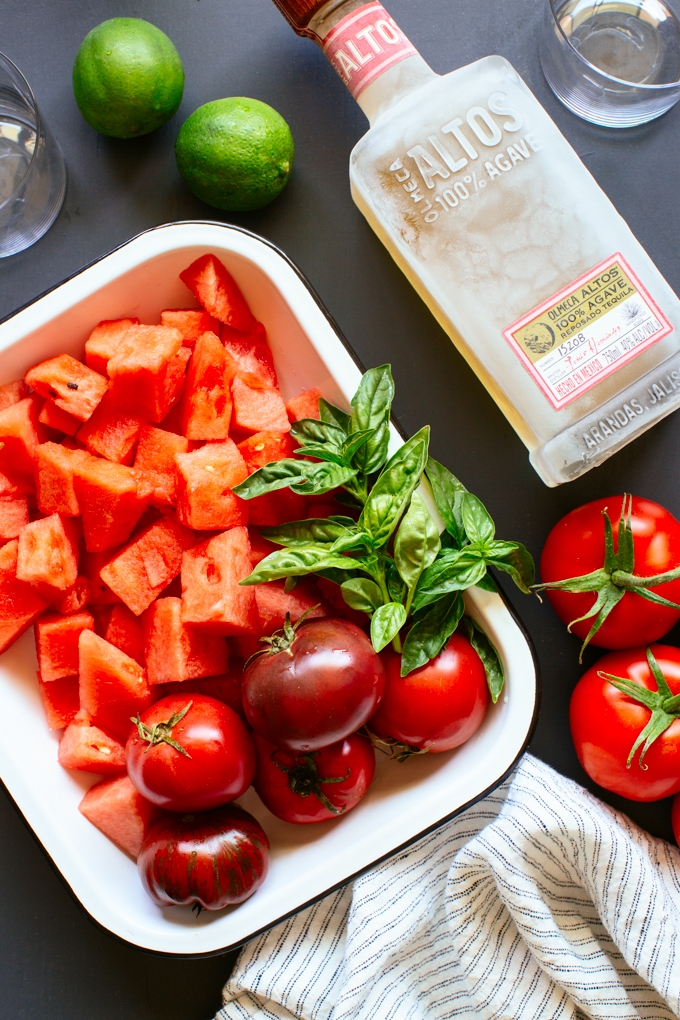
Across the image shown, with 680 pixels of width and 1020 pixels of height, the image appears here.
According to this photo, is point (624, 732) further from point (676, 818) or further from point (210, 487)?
point (210, 487)

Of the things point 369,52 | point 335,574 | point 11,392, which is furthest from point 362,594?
point 369,52

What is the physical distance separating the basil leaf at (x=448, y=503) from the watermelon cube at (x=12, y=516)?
0.57m

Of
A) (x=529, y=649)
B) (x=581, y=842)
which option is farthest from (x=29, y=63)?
(x=581, y=842)

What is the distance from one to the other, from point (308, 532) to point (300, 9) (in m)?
0.68

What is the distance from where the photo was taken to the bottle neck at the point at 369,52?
973 mm

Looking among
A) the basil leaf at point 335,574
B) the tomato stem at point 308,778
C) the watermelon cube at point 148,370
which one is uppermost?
the watermelon cube at point 148,370

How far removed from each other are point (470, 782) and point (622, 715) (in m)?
0.24

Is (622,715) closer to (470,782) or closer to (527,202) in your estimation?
(470,782)

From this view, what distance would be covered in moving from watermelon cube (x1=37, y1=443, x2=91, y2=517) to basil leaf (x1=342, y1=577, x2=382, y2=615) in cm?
39

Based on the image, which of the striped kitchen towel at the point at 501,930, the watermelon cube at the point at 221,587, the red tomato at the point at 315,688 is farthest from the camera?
the striped kitchen towel at the point at 501,930

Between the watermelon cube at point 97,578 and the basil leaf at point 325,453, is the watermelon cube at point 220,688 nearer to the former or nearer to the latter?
the watermelon cube at point 97,578

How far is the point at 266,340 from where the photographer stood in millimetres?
1153

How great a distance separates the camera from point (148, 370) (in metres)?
1.02

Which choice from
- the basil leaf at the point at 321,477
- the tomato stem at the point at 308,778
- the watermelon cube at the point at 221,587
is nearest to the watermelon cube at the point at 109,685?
the watermelon cube at the point at 221,587
